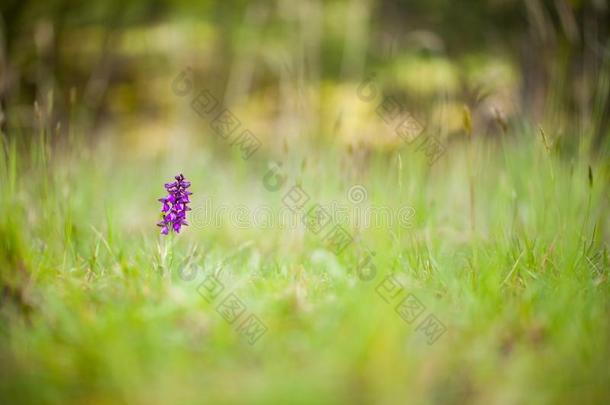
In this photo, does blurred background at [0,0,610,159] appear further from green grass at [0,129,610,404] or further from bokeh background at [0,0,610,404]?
green grass at [0,129,610,404]

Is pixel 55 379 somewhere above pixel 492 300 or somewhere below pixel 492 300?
above

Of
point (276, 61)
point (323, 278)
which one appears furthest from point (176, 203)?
point (276, 61)

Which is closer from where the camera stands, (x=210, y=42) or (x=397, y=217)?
(x=397, y=217)

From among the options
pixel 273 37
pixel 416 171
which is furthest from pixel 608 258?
pixel 273 37

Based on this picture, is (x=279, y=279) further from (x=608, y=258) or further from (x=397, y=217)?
(x=608, y=258)

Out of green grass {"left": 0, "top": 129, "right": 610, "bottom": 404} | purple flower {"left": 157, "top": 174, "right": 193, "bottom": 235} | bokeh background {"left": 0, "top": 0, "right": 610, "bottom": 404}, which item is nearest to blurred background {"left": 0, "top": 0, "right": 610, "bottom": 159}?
bokeh background {"left": 0, "top": 0, "right": 610, "bottom": 404}

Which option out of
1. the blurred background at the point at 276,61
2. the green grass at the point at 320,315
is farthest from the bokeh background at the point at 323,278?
the blurred background at the point at 276,61
